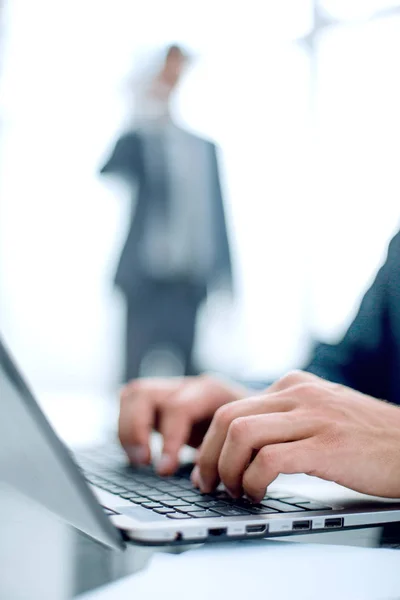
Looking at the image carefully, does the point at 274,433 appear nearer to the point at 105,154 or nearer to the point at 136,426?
the point at 136,426

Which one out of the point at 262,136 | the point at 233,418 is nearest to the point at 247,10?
the point at 262,136

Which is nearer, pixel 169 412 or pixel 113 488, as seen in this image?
pixel 113 488

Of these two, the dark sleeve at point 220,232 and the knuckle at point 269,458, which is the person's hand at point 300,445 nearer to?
the knuckle at point 269,458

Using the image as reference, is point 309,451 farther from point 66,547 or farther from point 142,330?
point 142,330

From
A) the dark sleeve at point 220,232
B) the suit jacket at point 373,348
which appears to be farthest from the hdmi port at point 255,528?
the dark sleeve at point 220,232

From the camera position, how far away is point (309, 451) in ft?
1.18

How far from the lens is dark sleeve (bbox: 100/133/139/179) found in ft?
6.95

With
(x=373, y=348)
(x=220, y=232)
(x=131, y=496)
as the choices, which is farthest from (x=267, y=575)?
(x=220, y=232)

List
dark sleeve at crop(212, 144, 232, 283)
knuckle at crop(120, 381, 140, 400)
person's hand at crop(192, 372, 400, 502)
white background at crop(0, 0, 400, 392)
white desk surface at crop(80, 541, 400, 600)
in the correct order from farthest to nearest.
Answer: white background at crop(0, 0, 400, 392)
dark sleeve at crop(212, 144, 232, 283)
knuckle at crop(120, 381, 140, 400)
person's hand at crop(192, 372, 400, 502)
white desk surface at crop(80, 541, 400, 600)

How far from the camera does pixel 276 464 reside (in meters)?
0.35

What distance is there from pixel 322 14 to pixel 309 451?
130cm

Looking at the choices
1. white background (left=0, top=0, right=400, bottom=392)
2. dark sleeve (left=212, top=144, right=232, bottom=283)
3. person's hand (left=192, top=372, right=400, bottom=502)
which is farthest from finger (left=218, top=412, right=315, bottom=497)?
dark sleeve (left=212, top=144, right=232, bottom=283)

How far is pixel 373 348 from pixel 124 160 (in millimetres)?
1603

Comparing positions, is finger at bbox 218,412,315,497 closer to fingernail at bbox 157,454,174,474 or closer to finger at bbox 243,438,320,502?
finger at bbox 243,438,320,502
